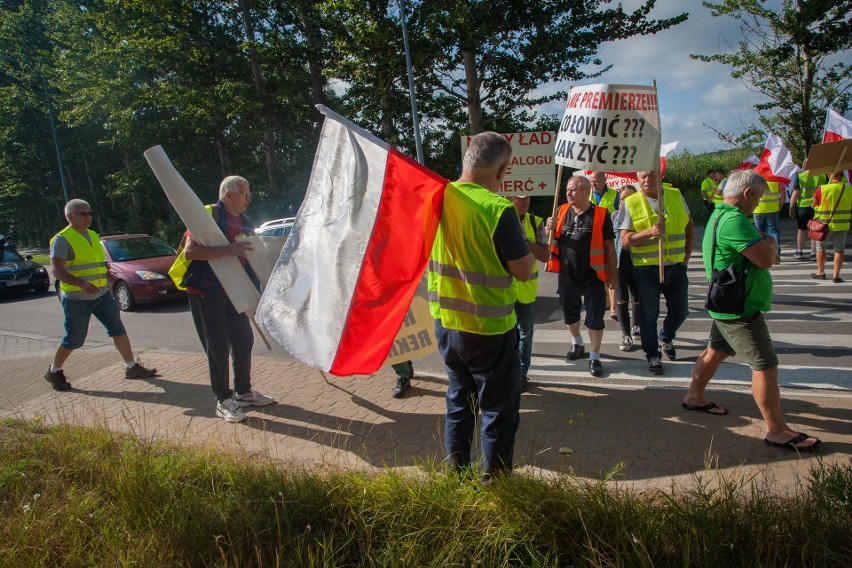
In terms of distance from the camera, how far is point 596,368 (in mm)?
5562

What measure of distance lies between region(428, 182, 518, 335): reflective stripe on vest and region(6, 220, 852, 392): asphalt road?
2.44m

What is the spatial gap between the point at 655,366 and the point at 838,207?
5.69m

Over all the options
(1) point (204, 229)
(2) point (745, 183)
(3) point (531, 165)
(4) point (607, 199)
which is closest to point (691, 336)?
(4) point (607, 199)

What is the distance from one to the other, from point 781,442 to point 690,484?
93 centimetres

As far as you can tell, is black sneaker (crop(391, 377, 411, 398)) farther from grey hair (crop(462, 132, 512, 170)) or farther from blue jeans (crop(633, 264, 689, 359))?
grey hair (crop(462, 132, 512, 170))

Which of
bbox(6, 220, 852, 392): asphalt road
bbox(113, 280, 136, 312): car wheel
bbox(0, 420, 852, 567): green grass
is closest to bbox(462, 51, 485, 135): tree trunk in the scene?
bbox(6, 220, 852, 392): asphalt road

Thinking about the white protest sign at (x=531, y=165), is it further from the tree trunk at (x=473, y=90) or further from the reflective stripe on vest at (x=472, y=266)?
the tree trunk at (x=473, y=90)

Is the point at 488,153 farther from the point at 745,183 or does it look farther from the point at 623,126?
the point at 623,126

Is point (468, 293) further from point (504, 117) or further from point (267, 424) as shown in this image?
point (504, 117)

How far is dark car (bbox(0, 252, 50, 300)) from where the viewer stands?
15.5 metres

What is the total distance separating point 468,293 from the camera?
2.99 m

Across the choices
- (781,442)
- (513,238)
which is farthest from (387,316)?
(781,442)

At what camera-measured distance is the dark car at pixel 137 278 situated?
11570mm

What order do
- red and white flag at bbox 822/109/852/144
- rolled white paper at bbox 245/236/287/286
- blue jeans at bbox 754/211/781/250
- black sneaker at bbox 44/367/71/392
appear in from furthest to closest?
blue jeans at bbox 754/211/781/250
red and white flag at bbox 822/109/852/144
black sneaker at bbox 44/367/71/392
rolled white paper at bbox 245/236/287/286
